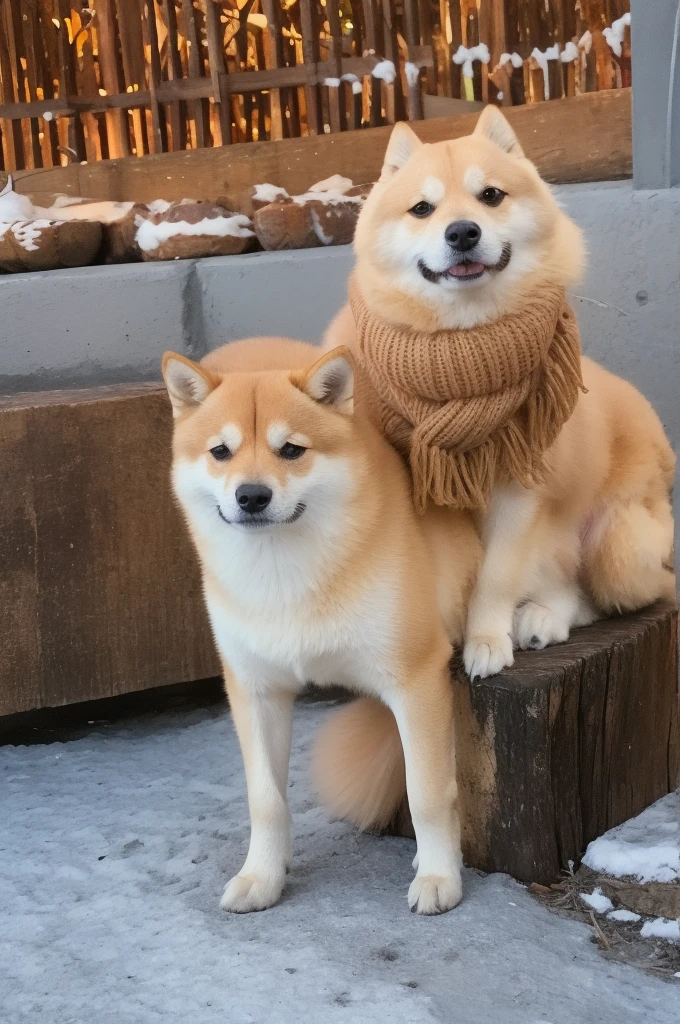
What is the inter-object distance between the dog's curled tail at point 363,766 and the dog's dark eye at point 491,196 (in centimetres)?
116

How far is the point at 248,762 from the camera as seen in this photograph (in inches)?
91.9

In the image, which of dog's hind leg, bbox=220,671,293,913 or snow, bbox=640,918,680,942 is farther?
dog's hind leg, bbox=220,671,293,913

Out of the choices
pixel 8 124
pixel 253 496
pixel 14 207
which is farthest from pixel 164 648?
pixel 8 124

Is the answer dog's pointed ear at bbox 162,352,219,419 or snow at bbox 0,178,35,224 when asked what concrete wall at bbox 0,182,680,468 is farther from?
dog's pointed ear at bbox 162,352,219,419

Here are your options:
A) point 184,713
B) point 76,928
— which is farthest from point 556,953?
point 184,713

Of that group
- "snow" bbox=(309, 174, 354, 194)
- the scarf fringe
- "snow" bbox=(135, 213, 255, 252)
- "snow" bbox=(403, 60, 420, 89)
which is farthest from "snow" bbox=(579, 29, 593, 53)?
the scarf fringe

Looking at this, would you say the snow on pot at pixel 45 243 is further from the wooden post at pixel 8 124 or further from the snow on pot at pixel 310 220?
the wooden post at pixel 8 124

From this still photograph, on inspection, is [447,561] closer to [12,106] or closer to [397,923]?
[397,923]

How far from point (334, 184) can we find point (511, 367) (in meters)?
2.48

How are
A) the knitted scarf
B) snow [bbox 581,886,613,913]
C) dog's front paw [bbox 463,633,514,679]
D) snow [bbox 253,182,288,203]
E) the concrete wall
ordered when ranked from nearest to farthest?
the knitted scarf < snow [bbox 581,886,613,913] < dog's front paw [bbox 463,633,514,679] < the concrete wall < snow [bbox 253,182,288,203]

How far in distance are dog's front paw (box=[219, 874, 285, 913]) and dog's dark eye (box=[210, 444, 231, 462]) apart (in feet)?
2.98

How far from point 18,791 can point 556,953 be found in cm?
166

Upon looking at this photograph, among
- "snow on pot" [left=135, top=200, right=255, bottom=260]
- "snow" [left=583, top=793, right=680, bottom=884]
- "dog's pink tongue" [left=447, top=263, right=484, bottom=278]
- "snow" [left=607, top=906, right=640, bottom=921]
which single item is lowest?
"snow" [left=607, top=906, right=640, bottom=921]

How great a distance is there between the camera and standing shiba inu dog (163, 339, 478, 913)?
2.04 metres
